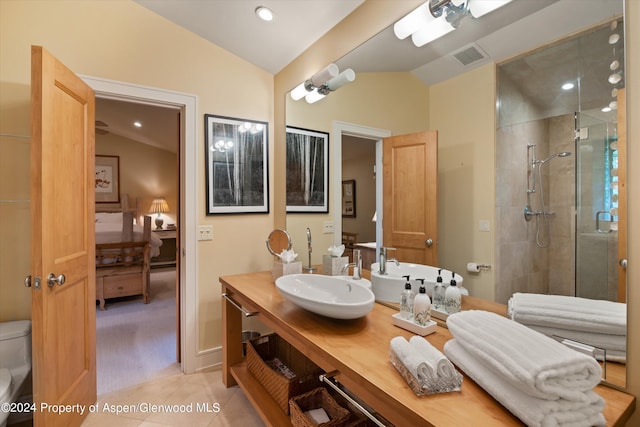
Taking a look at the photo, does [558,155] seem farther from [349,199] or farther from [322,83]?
[322,83]

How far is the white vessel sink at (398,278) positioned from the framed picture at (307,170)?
0.72 metres

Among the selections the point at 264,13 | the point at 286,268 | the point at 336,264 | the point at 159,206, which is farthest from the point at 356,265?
the point at 159,206

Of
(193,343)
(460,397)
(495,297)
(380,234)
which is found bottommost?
(193,343)

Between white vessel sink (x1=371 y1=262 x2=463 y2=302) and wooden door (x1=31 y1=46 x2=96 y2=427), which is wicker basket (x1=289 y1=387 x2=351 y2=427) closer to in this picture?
white vessel sink (x1=371 y1=262 x2=463 y2=302)

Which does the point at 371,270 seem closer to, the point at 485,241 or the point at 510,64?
the point at 485,241

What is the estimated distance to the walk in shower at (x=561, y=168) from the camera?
3.15 feet

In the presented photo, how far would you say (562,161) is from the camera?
3.43ft

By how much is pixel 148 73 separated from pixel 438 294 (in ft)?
7.86

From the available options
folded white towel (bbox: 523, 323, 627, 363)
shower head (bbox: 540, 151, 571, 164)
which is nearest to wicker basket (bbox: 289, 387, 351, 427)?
folded white towel (bbox: 523, 323, 627, 363)

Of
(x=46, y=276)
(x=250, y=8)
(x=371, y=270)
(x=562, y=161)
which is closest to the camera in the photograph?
(x=562, y=161)

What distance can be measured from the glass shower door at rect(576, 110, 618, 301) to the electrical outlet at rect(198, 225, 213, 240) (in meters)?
2.24

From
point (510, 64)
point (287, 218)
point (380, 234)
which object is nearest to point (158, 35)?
point (287, 218)

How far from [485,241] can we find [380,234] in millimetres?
581

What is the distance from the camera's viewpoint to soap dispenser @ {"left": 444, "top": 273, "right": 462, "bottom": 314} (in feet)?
4.30
